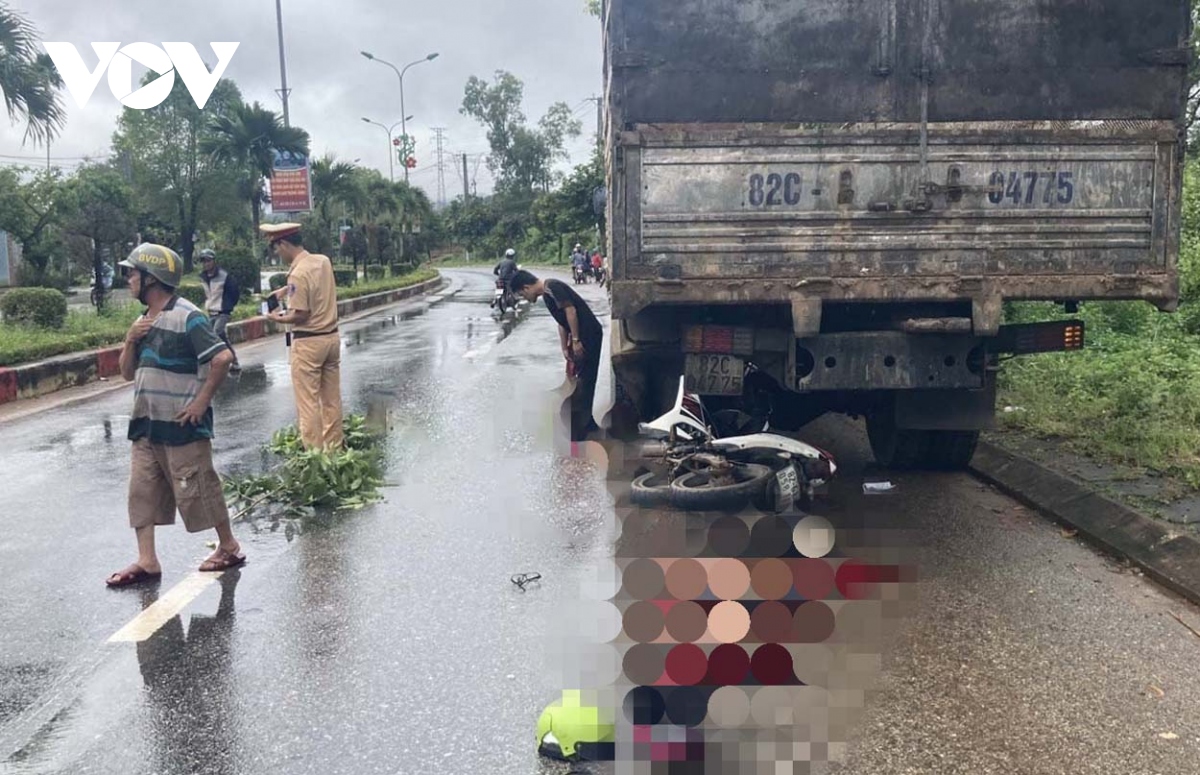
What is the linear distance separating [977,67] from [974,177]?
572mm

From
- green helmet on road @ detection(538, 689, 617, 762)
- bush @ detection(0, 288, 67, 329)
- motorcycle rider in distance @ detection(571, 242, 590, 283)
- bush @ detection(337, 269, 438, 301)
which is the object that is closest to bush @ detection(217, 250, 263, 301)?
bush @ detection(337, 269, 438, 301)

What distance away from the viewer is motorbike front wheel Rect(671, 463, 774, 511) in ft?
18.4

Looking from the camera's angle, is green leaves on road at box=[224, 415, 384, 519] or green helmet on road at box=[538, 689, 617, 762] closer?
green helmet on road at box=[538, 689, 617, 762]

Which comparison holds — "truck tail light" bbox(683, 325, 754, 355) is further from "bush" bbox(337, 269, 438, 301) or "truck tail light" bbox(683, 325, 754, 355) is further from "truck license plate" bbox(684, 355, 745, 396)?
"bush" bbox(337, 269, 438, 301)

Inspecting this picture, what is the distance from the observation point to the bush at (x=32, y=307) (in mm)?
14094

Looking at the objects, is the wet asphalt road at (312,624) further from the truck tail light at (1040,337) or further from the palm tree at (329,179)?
the palm tree at (329,179)

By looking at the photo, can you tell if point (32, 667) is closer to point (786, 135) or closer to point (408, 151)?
point (786, 135)

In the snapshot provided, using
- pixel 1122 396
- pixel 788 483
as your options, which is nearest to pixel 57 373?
pixel 788 483

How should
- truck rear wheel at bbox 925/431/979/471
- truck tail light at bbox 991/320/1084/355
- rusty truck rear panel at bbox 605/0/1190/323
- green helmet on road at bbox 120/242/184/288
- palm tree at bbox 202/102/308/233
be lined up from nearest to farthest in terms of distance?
green helmet on road at bbox 120/242/184/288, rusty truck rear panel at bbox 605/0/1190/323, truck tail light at bbox 991/320/1084/355, truck rear wheel at bbox 925/431/979/471, palm tree at bbox 202/102/308/233

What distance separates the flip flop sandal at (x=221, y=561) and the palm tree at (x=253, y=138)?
21537 mm

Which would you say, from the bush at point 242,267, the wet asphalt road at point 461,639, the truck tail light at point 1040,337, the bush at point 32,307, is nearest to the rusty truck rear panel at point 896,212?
the truck tail light at point 1040,337

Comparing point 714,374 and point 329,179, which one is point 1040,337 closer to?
point 714,374

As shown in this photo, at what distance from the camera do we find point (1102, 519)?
18.5 ft

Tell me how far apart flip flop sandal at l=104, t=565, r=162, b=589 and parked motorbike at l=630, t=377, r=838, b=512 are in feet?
8.15
